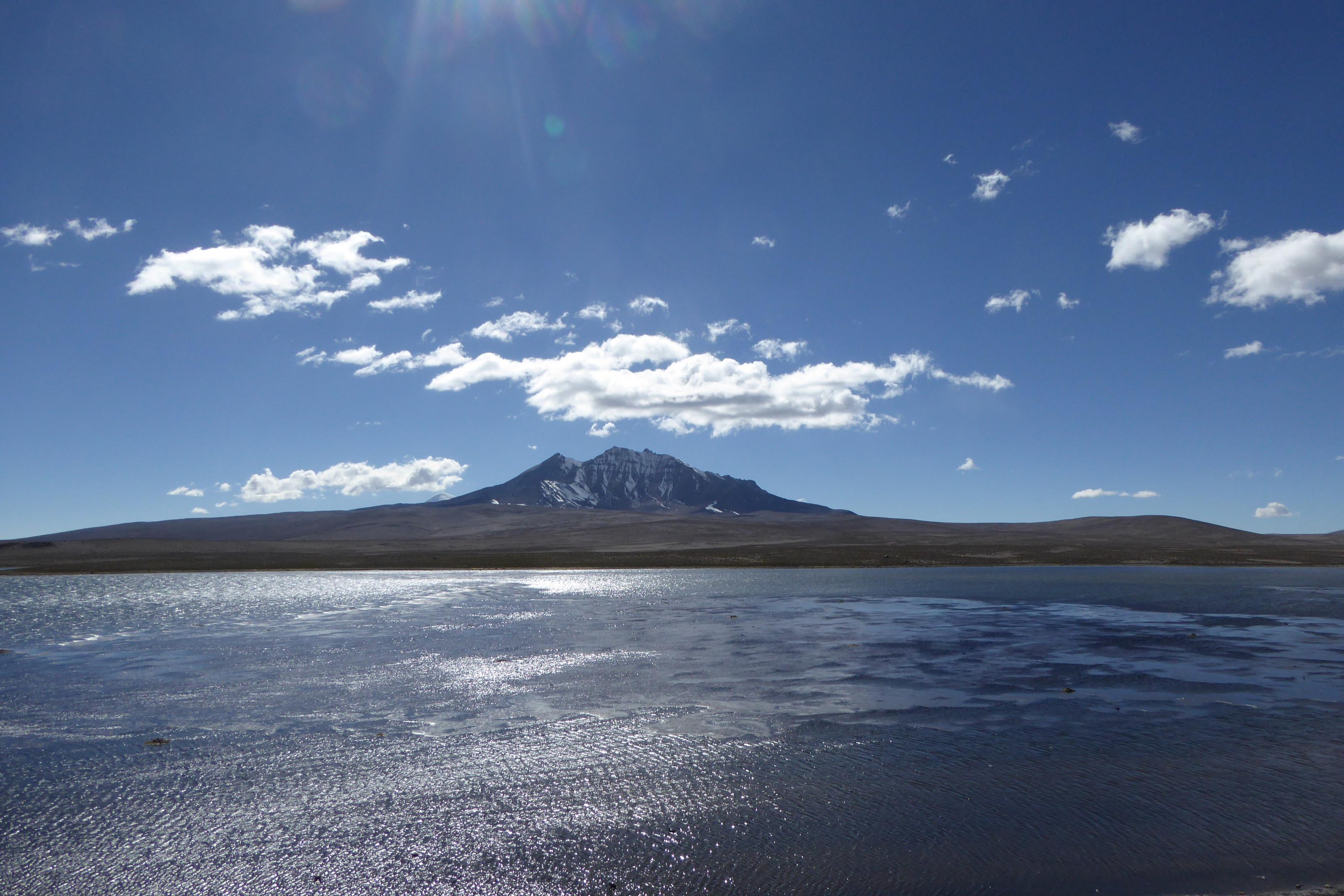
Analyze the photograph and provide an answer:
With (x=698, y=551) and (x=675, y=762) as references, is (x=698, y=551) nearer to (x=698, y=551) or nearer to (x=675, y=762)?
(x=698, y=551)

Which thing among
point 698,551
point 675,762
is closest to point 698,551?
point 698,551

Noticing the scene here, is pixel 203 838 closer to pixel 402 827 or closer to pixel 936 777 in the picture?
pixel 402 827

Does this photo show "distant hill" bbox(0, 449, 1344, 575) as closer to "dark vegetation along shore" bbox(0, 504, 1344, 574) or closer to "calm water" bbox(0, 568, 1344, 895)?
"dark vegetation along shore" bbox(0, 504, 1344, 574)

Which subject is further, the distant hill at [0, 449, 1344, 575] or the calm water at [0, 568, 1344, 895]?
the distant hill at [0, 449, 1344, 575]

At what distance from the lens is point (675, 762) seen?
529 inches

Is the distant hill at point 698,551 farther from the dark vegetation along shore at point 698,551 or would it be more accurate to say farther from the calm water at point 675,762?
the calm water at point 675,762

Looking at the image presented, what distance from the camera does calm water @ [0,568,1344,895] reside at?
370 inches

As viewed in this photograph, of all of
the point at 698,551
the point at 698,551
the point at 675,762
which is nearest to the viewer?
the point at 675,762

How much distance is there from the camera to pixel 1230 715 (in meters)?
16.7

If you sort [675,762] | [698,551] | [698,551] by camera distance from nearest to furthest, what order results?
[675,762]
[698,551]
[698,551]

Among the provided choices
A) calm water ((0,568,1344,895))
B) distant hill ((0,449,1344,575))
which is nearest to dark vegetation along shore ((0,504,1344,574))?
distant hill ((0,449,1344,575))

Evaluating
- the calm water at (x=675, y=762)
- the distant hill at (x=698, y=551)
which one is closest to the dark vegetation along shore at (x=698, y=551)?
the distant hill at (x=698, y=551)

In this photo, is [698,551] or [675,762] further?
[698,551]

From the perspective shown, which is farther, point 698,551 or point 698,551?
point 698,551
